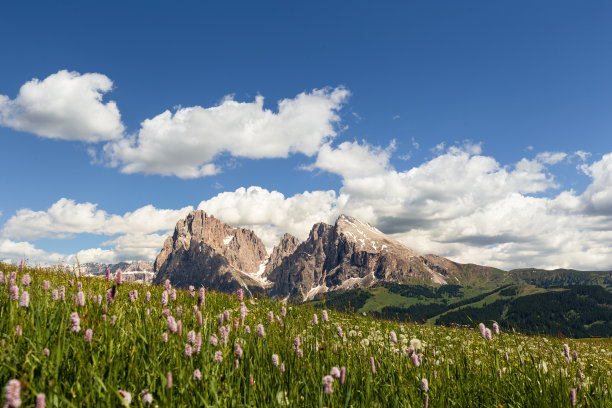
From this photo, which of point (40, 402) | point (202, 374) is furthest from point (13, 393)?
point (202, 374)

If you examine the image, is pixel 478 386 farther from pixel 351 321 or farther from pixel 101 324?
pixel 351 321

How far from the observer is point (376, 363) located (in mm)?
5559

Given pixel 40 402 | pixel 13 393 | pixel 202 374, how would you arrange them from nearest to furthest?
pixel 13 393 < pixel 40 402 < pixel 202 374

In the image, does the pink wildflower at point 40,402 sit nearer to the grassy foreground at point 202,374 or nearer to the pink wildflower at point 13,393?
the pink wildflower at point 13,393

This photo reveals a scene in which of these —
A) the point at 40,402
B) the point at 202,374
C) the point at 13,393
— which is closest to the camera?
the point at 13,393

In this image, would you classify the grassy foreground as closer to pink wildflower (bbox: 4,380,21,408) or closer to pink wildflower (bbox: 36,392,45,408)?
pink wildflower (bbox: 36,392,45,408)

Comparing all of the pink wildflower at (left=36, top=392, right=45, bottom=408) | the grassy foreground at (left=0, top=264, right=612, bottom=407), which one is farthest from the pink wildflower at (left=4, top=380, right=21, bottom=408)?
the grassy foreground at (left=0, top=264, right=612, bottom=407)

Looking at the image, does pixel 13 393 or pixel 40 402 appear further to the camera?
pixel 40 402

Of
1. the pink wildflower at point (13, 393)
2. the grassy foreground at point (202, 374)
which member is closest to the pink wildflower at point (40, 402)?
the pink wildflower at point (13, 393)

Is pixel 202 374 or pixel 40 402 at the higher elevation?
pixel 40 402

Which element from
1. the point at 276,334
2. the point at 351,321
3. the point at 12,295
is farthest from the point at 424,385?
the point at 351,321

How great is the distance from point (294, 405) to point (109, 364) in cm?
184

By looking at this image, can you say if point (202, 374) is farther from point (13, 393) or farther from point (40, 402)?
point (13, 393)

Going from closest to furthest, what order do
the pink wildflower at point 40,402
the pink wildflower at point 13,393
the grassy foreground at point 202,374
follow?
the pink wildflower at point 13,393 → the pink wildflower at point 40,402 → the grassy foreground at point 202,374
